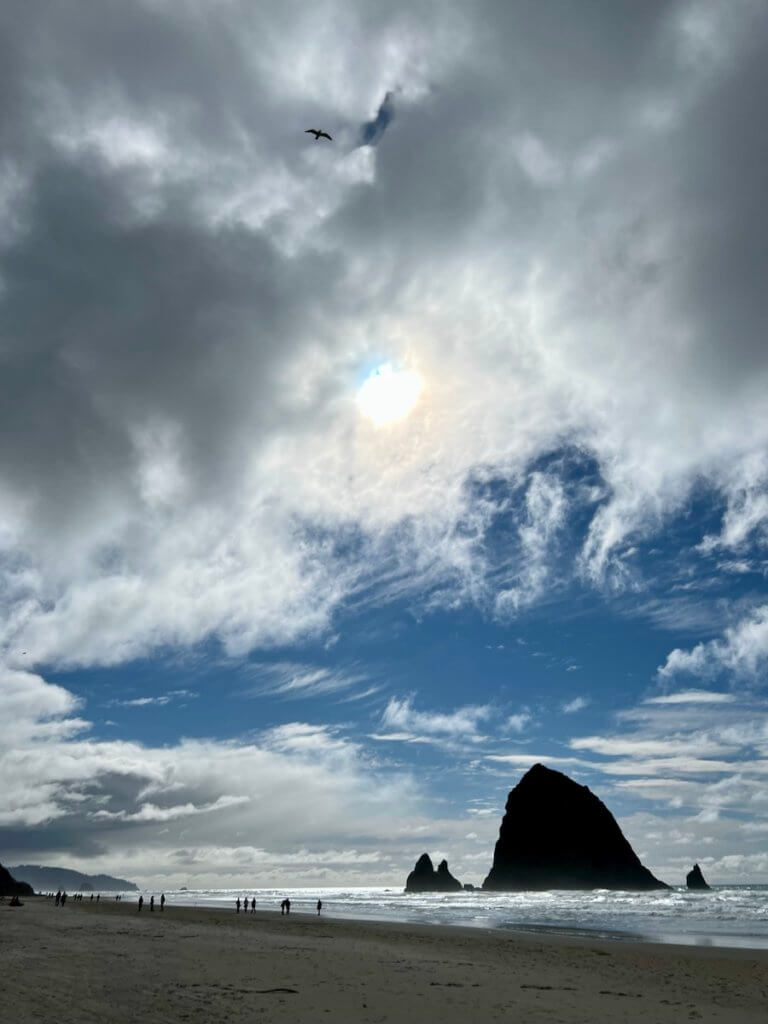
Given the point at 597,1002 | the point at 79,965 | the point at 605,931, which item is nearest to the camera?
the point at 597,1002

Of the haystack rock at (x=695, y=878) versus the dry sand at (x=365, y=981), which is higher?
the dry sand at (x=365, y=981)

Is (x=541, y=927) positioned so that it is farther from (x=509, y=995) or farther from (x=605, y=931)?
(x=509, y=995)

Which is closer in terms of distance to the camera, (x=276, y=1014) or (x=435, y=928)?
(x=276, y=1014)

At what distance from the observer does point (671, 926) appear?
58.3 m

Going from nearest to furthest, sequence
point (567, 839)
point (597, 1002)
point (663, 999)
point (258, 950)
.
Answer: point (597, 1002) → point (663, 999) → point (258, 950) → point (567, 839)

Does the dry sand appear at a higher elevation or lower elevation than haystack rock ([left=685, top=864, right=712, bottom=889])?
higher

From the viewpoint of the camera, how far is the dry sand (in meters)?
16.8

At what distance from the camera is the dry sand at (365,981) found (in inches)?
661

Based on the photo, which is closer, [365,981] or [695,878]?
[365,981]

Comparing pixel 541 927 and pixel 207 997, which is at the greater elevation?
pixel 207 997

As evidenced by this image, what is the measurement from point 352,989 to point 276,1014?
17.5ft

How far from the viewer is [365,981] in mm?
22469

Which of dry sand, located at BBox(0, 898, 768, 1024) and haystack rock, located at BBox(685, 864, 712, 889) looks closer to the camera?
dry sand, located at BBox(0, 898, 768, 1024)

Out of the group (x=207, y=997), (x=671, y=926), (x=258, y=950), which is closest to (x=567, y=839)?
(x=671, y=926)
